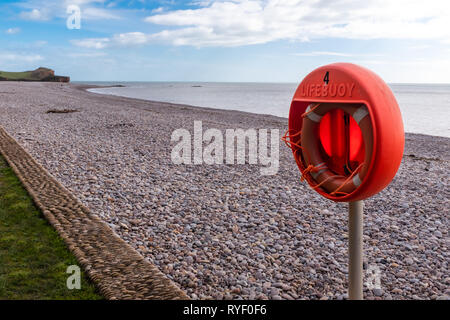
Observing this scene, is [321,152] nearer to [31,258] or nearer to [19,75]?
[31,258]

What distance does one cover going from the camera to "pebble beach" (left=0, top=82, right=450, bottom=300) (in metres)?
3.50

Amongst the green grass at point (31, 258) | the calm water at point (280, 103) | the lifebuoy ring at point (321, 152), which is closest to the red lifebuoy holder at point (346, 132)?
the lifebuoy ring at point (321, 152)

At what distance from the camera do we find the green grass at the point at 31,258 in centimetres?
310

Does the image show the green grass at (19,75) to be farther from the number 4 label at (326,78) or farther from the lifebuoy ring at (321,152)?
the number 4 label at (326,78)

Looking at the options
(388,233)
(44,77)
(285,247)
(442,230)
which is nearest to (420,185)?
(442,230)

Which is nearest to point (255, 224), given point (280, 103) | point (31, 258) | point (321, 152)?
point (321, 152)

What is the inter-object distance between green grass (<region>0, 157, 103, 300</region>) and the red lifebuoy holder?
1.95 meters

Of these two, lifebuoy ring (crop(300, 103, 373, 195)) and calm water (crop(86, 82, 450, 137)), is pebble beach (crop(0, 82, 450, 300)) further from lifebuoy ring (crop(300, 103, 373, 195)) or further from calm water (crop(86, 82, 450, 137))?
calm water (crop(86, 82, 450, 137))

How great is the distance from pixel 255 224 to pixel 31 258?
2395mm

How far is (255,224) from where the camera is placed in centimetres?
472
